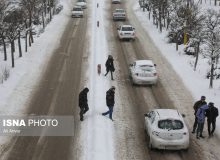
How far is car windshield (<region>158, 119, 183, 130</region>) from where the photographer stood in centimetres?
1839

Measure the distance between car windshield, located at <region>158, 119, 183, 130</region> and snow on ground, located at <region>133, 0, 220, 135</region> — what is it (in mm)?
3314

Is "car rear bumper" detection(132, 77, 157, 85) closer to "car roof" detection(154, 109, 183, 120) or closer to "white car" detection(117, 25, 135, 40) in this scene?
"car roof" detection(154, 109, 183, 120)

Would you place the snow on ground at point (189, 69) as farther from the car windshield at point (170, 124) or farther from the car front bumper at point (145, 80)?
the car windshield at point (170, 124)

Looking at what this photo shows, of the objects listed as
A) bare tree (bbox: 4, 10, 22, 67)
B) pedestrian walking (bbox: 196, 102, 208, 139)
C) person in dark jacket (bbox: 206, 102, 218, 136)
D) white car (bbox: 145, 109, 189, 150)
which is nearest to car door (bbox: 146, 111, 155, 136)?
white car (bbox: 145, 109, 189, 150)

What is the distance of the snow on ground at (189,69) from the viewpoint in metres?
26.9

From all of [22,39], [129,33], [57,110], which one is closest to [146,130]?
[57,110]

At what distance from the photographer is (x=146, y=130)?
20297 mm

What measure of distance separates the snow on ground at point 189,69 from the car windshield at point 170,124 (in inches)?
130

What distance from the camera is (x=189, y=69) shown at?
32812 millimetres

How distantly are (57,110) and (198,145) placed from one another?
792 cm

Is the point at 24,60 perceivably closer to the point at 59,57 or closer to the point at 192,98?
the point at 59,57

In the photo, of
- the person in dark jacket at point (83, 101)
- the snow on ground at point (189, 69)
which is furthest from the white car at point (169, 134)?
the person in dark jacket at point (83, 101)

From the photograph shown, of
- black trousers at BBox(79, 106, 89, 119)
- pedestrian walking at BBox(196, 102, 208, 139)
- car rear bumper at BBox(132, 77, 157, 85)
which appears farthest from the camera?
car rear bumper at BBox(132, 77, 157, 85)

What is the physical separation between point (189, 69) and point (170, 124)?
49.1 feet
